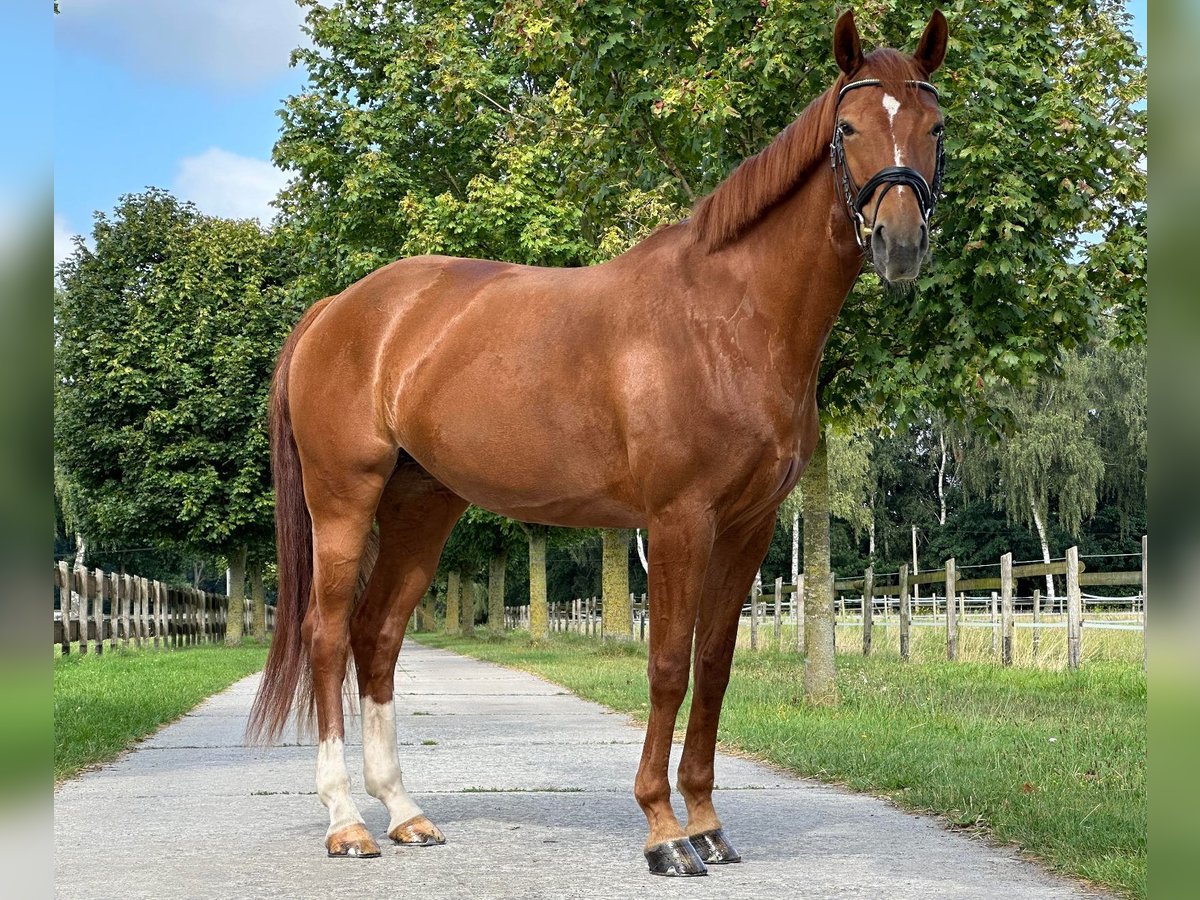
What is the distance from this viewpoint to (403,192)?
69.9ft

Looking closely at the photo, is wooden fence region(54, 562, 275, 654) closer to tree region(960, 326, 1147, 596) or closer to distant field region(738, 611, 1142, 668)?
distant field region(738, 611, 1142, 668)

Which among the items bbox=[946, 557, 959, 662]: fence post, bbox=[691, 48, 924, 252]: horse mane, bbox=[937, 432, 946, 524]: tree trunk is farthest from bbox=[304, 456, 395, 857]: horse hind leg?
bbox=[937, 432, 946, 524]: tree trunk

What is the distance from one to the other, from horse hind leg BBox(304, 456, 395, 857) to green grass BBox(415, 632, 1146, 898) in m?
2.61

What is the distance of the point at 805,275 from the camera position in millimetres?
4453

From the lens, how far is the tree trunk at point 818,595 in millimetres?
10367

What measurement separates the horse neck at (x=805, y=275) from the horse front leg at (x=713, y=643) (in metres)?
0.65

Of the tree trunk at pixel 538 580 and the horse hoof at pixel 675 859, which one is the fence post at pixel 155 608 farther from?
the horse hoof at pixel 675 859

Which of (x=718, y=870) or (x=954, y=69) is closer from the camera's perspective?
(x=718, y=870)

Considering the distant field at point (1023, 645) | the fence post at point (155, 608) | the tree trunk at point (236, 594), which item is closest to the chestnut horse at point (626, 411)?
the distant field at point (1023, 645)

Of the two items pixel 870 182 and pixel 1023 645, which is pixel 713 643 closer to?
pixel 870 182

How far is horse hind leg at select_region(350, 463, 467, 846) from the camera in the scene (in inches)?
204

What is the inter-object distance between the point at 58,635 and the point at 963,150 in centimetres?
1662
